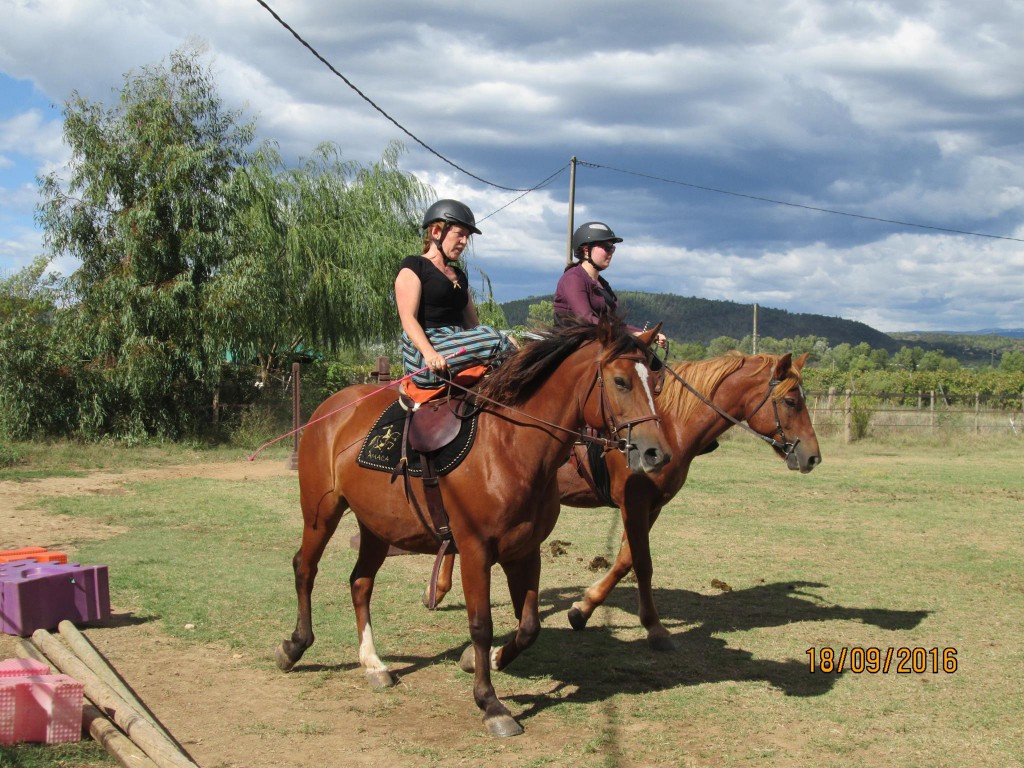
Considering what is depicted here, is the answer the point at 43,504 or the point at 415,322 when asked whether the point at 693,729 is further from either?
the point at 43,504

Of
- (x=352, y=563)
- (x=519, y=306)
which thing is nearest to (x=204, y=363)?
(x=352, y=563)

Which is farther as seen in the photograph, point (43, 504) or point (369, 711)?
point (43, 504)

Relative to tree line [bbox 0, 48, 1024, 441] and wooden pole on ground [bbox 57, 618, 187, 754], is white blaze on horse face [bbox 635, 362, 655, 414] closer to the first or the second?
wooden pole on ground [bbox 57, 618, 187, 754]

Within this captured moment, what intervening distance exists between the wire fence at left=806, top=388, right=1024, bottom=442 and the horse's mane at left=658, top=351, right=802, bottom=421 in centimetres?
2155

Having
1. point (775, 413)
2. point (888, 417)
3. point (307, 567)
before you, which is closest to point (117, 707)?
point (307, 567)

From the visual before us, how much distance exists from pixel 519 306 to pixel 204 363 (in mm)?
119924

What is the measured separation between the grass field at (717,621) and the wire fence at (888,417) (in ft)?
45.4

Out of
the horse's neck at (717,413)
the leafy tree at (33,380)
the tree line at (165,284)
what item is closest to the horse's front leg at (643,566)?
the horse's neck at (717,413)

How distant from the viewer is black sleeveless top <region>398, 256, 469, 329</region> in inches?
221

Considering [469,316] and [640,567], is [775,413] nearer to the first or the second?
[640,567]

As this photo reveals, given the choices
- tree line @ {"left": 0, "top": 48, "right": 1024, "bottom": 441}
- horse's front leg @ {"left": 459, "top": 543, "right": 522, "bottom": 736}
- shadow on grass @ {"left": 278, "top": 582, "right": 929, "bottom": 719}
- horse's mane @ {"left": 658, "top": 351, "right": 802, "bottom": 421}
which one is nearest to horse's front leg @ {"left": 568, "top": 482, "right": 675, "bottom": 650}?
shadow on grass @ {"left": 278, "top": 582, "right": 929, "bottom": 719}

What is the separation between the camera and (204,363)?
2261cm
